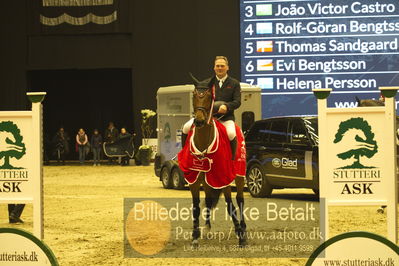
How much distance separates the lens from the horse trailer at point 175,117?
65.7 feet

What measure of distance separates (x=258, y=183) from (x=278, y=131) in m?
1.12

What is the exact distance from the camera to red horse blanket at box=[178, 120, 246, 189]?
984 centimetres

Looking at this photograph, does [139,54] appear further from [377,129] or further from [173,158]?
[377,129]

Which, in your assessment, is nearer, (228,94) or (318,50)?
(228,94)

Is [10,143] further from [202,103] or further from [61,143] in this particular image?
[61,143]

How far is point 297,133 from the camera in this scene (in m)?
16.0

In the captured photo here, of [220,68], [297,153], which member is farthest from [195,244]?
[297,153]

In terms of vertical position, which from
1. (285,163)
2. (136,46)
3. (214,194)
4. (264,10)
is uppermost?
(264,10)

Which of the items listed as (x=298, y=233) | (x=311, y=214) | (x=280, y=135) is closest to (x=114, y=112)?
(x=280, y=135)

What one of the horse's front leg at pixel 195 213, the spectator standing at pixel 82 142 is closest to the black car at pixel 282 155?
the horse's front leg at pixel 195 213

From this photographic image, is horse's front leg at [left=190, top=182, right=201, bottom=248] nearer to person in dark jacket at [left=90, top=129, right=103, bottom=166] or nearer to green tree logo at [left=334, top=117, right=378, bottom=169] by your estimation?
green tree logo at [left=334, top=117, right=378, bottom=169]

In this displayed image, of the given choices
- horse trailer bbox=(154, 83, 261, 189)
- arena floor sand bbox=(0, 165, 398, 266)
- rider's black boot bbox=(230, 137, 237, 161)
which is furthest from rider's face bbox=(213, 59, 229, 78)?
horse trailer bbox=(154, 83, 261, 189)

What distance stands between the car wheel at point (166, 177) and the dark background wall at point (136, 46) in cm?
907

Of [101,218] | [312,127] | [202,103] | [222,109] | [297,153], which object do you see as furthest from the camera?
[312,127]
